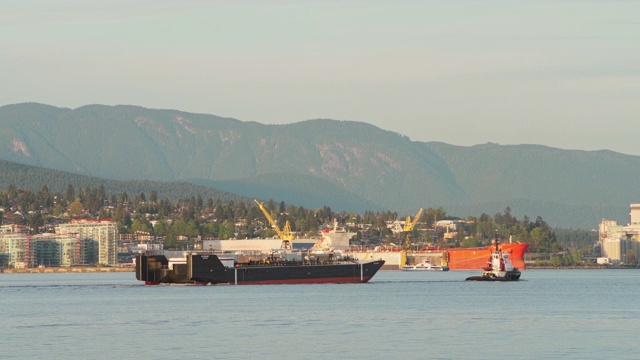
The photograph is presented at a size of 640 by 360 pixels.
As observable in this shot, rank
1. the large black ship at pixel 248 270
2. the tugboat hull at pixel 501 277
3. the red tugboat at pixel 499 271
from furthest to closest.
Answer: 1. the red tugboat at pixel 499 271
2. the tugboat hull at pixel 501 277
3. the large black ship at pixel 248 270

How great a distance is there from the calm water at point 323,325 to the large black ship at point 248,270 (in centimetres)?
2381

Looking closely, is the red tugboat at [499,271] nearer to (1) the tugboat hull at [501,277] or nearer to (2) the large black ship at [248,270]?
(1) the tugboat hull at [501,277]

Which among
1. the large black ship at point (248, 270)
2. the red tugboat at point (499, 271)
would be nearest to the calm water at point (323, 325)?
the large black ship at point (248, 270)

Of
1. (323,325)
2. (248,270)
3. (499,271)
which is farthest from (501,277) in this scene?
(323,325)

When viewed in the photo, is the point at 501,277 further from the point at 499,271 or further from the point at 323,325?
the point at 323,325

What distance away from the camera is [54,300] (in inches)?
5108

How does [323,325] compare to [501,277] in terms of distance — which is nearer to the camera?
[323,325]

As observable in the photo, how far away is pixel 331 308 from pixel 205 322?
17.7 m

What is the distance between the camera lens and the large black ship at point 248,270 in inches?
6427

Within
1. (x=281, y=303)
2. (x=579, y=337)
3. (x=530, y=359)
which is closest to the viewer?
(x=530, y=359)

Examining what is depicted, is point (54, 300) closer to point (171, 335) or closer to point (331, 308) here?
point (331, 308)

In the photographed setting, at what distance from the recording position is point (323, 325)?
9094cm

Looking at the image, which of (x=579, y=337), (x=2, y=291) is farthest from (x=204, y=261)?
(x=579, y=337)

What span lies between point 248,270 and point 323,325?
243 feet
